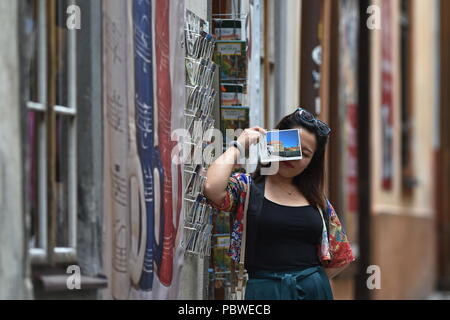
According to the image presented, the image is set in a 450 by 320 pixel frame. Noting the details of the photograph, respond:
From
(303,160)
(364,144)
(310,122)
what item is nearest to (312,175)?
(303,160)

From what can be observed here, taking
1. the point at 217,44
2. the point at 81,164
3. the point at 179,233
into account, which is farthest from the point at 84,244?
the point at 217,44

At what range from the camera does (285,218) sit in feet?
20.5

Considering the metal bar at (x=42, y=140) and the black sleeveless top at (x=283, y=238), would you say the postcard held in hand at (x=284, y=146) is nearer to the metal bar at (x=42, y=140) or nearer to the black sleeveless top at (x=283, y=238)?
the black sleeveless top at (x=283, y=238)

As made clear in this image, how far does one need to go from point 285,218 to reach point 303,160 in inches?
12.3

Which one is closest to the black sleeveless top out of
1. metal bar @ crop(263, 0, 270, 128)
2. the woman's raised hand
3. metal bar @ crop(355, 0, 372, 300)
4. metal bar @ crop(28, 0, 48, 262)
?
the woman's raised hand

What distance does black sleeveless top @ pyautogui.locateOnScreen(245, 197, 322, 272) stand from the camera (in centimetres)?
625

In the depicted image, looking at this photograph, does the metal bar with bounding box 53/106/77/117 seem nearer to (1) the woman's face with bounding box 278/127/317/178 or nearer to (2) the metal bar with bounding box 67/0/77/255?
(2) the metal bar with bounding box 67/0/77/255

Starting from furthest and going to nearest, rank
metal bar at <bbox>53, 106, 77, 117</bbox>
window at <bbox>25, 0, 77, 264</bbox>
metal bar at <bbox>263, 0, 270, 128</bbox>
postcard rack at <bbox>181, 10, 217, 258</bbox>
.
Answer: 1. metal bar at <bbox>263, 0, 270, 128</bbox>
2. postcard rack at <bbox>181, 10, 217, 258</bbox>
3. metal bar at <bbox>53, 106, 77, 117</bbox>
4. window at <bbox>25, 0, 77, 264</bbox>

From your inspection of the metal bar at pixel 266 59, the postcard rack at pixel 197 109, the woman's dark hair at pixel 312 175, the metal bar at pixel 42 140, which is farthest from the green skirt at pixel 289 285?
the metal bar at pixel 266 59

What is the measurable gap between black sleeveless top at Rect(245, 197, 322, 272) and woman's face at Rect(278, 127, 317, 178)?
0.65 ft

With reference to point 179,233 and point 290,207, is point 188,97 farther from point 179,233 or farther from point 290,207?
point 290,207
